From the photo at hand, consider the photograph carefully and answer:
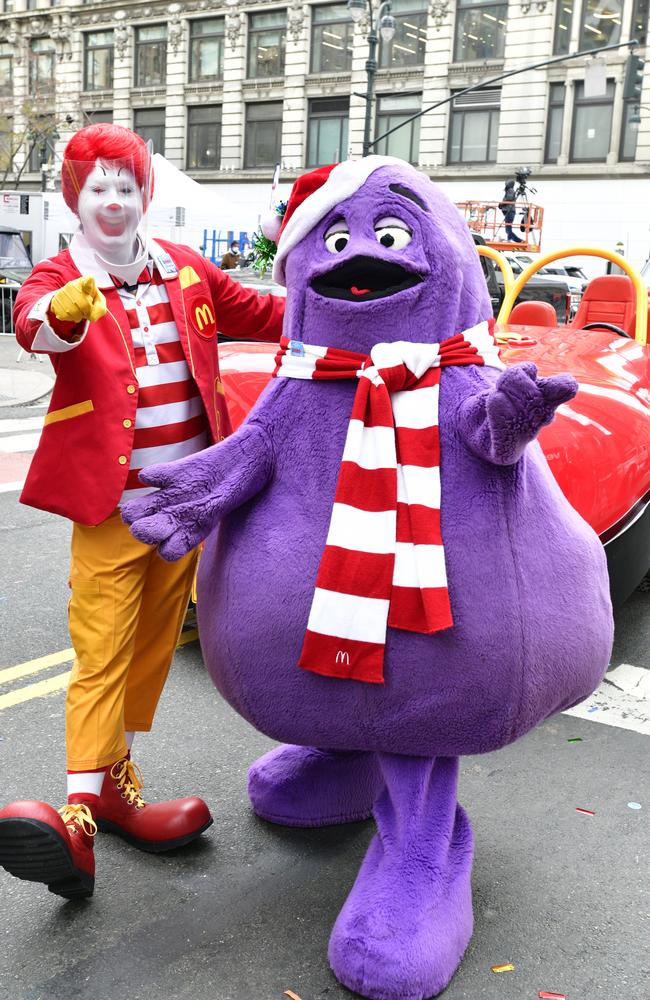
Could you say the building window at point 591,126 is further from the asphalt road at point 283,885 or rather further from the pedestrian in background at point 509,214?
the asphalt road at point 283,885

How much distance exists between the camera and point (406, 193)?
92.8 inches

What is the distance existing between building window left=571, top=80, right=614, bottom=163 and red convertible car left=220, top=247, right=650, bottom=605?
31.4 metres

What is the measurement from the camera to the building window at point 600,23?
34.0 m

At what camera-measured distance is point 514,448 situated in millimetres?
2152

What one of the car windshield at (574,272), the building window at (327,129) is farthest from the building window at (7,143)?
the car windshield at (574,272)

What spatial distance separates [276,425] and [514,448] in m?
0.58

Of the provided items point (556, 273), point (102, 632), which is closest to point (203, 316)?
point (102, 632)

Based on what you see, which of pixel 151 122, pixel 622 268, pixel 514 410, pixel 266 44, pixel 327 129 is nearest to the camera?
pixel 514 410

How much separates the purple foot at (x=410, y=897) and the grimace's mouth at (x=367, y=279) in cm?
109

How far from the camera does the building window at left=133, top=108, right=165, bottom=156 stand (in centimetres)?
4350

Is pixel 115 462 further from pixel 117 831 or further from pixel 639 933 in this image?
pixel 639 933

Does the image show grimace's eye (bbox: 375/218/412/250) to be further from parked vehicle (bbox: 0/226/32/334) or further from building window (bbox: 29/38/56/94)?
building window (bbox: 29/38/56/94)

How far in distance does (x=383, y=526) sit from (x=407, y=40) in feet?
128

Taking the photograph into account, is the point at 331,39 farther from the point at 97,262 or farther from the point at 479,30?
the point at 97,262
